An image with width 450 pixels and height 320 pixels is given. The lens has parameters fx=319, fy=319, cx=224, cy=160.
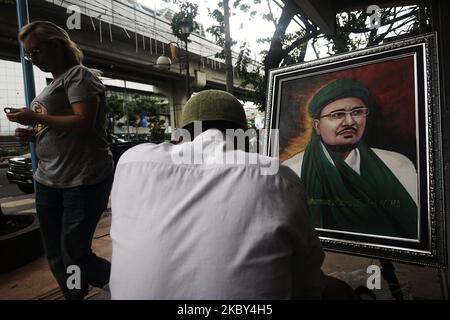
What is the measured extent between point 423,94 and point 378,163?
357 mm

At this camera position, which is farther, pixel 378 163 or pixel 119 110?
pixel 119 110

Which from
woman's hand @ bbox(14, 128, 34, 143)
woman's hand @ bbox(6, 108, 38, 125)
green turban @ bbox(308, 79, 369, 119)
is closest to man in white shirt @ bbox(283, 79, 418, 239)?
green turban @ bbox(308, 79, 369, 119)

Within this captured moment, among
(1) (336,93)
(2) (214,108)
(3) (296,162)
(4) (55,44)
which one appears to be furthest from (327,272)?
(4) (55,44)

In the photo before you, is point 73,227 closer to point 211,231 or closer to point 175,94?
point 211,231

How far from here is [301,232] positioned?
916mm

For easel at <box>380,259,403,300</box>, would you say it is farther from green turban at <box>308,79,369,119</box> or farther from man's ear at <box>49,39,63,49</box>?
man's ear at <box>49,39,63,49</box>

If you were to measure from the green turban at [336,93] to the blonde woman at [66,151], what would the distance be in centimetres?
121

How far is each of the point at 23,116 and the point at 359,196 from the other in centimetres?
173

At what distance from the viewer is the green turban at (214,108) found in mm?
1086

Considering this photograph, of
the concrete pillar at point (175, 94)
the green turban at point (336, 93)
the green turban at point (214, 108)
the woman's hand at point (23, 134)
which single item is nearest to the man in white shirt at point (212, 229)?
the green turban at point (214, 108)

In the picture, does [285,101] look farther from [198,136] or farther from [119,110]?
[119,110]

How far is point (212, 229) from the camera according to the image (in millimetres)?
844

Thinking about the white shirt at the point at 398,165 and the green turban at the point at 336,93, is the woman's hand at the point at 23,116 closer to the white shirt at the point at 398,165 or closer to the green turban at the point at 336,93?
the green turban at the point at 336,93

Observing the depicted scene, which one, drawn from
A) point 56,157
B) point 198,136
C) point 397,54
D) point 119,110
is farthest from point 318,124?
point 119,110
